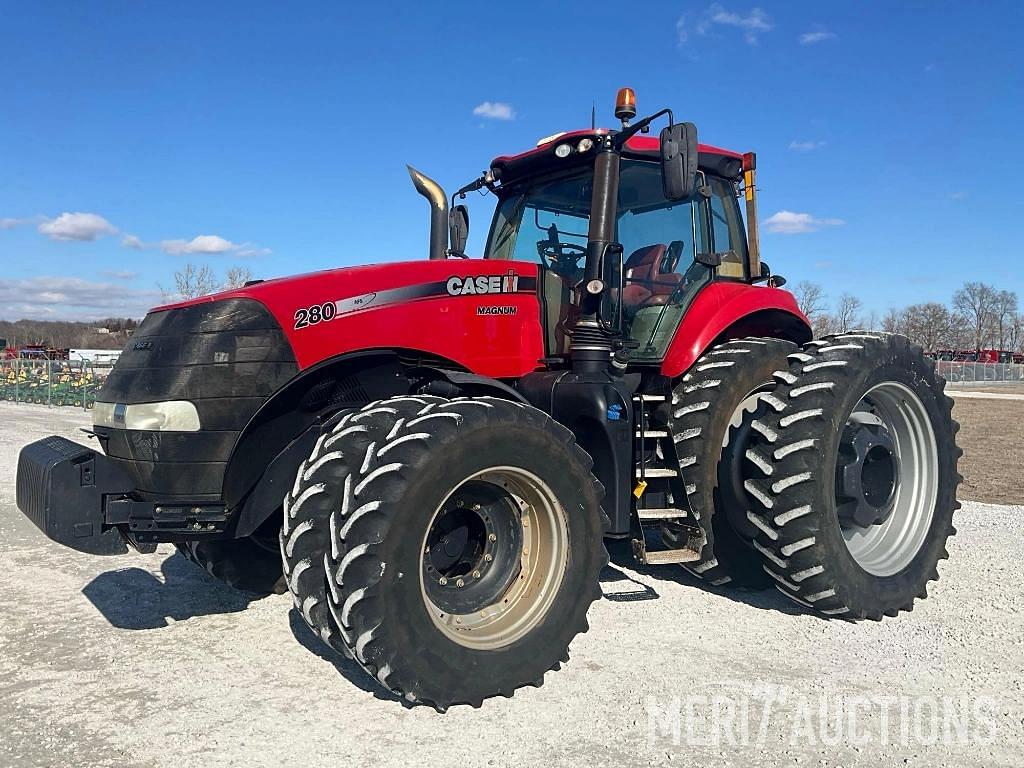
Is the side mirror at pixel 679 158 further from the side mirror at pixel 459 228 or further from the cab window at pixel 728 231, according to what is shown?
the side mirror at pixel 459 228

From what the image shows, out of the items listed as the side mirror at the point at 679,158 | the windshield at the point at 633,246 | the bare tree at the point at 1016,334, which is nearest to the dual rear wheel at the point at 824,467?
the windshield at the point at 633,246

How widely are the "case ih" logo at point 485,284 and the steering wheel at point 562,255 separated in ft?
1.68

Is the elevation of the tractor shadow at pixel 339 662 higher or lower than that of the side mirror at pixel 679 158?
lower

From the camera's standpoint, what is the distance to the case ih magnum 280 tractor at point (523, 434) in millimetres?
3217

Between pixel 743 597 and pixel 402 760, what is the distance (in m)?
2.71

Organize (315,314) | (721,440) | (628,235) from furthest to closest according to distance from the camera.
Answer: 1. (628,235)
2. (721,440)
3. (315,314)

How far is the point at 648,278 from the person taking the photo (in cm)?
496

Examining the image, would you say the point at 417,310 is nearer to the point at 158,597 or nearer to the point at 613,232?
the point at 613,232

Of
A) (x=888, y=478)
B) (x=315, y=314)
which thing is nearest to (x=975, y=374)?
(x=888, y=478)

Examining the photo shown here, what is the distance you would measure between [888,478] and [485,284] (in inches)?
111

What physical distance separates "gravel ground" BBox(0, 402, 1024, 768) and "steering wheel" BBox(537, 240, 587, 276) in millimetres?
2033

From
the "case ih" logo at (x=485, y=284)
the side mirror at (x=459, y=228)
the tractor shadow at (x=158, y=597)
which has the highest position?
the side mirror at (x=459, y=228)

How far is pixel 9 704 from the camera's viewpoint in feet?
Answer: 10.8

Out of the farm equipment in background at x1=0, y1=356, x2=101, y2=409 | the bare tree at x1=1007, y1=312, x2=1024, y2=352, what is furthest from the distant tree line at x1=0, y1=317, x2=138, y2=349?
the bare tree at x1=1007, y1=312, x2=1024, y2=352
